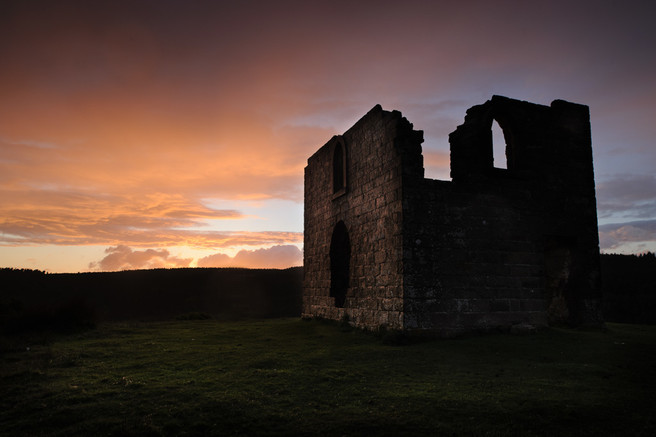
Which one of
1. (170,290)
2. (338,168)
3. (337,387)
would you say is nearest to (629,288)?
(338,168)

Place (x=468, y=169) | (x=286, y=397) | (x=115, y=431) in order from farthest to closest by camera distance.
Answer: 1. (x=468, y=169)
2. (x=286, y=397)
3. (x=115, y=431)

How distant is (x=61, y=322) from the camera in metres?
13.1

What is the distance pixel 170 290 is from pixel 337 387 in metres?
28.0

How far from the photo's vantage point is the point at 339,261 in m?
14.5

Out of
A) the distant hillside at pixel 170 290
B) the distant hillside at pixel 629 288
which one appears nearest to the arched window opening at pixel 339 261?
the distant hillside at pixel 170 290

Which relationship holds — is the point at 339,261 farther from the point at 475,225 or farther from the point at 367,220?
the point at 475,225

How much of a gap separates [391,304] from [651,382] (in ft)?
16.5

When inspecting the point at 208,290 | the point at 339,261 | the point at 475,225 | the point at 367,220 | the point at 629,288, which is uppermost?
the point at 367,220

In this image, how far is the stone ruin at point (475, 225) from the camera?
10219 mm

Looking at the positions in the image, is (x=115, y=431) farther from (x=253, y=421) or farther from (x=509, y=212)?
(x=509, y=212)

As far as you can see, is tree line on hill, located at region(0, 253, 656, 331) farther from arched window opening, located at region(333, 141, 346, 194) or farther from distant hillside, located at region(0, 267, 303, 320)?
arched window opening, located at region(333, 141, 346, 194)

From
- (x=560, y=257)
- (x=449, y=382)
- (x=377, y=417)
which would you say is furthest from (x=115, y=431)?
(x=560, y=257)

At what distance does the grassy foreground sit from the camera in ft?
15.1

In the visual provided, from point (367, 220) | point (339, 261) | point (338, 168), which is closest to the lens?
point (367, 220)
